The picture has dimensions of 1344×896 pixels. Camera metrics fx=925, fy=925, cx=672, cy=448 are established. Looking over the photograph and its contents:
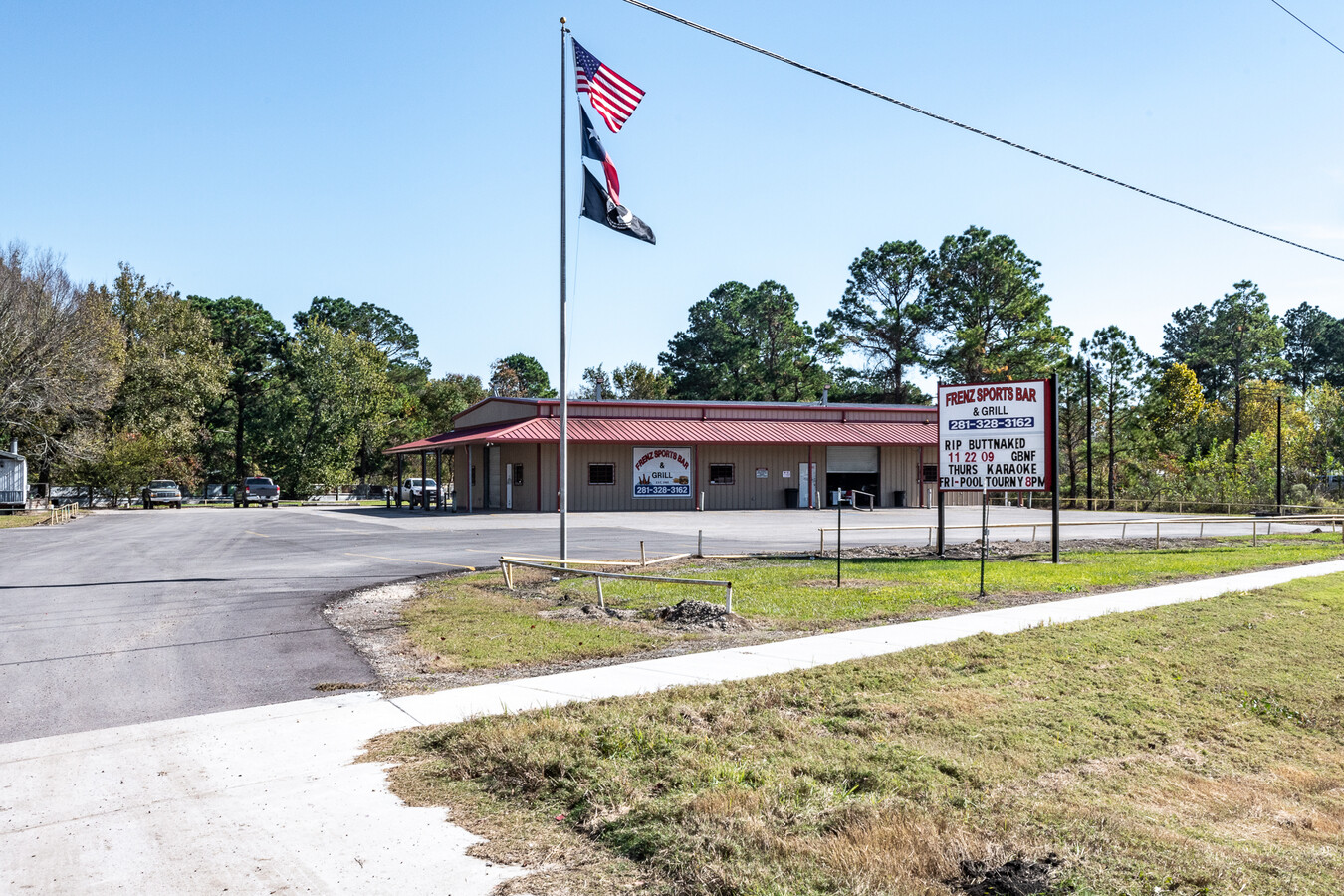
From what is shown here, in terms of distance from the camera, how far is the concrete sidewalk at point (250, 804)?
4254 millimetres

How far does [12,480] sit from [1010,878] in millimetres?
52688

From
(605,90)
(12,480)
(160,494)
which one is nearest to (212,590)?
(605,90)

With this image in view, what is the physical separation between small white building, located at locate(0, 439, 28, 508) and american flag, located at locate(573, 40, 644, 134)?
42524 mm

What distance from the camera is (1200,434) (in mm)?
59438

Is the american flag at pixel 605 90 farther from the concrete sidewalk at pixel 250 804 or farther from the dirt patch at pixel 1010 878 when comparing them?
the dirt patch at pixel 1010 878

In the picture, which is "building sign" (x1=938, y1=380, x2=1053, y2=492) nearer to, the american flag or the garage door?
the american flag

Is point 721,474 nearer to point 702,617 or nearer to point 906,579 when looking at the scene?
point 906,579

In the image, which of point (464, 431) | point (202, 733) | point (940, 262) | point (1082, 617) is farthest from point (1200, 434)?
point (202, 733)

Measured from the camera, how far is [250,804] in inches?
204

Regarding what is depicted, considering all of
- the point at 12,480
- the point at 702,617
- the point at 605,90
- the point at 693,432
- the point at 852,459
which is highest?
the point at 605,90

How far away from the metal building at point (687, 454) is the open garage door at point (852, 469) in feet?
0.17

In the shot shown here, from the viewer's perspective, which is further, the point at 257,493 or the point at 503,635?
the point at 257,493

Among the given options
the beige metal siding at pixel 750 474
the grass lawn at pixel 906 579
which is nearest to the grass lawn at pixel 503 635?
the grass lawn at pixel 906 579

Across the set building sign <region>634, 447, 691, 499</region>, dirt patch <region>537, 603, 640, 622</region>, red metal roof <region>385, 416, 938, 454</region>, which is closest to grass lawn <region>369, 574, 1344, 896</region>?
dirt patch <region>537, 603, 640, 622</region>
